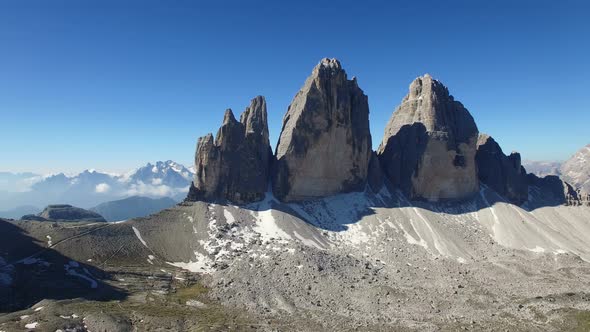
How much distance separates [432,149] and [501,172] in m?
33.6

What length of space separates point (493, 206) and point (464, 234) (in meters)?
23.6

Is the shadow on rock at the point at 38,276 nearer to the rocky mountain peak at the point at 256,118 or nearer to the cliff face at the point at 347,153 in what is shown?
the cliff face at the point at 347,153

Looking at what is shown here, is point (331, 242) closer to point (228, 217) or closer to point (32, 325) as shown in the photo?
point (228, 217)

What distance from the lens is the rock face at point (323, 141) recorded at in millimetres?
108188

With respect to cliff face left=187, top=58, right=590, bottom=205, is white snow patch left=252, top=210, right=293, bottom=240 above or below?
below

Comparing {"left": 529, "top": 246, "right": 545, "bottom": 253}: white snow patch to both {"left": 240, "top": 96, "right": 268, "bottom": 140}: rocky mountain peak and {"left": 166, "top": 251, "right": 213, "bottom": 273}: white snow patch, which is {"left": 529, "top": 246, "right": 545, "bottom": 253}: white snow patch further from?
{"left": 166, "top": 251, "right": 213, "bottom": 273}: white snow patch

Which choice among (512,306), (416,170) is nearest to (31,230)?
(512,306)

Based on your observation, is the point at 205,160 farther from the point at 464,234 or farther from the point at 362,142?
the point at 464,234

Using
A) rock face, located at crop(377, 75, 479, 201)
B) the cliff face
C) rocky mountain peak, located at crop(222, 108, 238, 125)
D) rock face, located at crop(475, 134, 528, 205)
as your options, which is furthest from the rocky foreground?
rocky mountain peak, located at crop(222, 108, 238, 125)

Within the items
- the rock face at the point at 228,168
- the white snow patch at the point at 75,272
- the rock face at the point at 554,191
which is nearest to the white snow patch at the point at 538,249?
the rock face at the point at 554,191

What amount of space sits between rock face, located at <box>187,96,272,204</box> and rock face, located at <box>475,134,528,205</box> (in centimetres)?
8073

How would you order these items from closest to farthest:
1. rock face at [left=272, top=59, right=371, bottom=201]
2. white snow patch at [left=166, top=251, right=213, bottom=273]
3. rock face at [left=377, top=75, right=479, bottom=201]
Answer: white snow patch at [left=166, top=251, right=213, bottom=273]
rock face at [left=272, top=59, right=371, bottom=201]
rock face at [left=377, top=75, right=479, bottom=201]

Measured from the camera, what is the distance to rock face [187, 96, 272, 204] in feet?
335

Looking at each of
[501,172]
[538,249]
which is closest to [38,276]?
[538,249]
